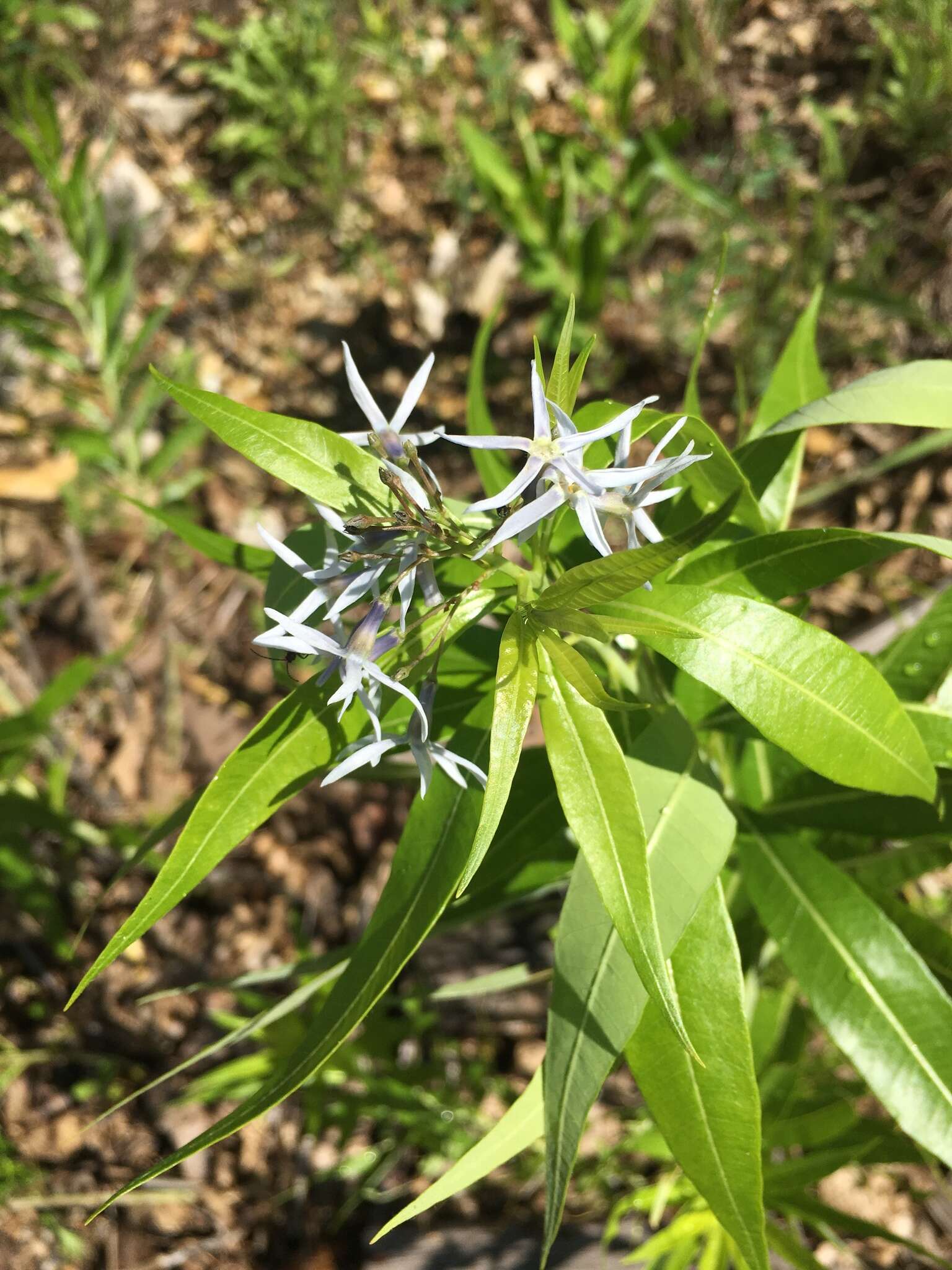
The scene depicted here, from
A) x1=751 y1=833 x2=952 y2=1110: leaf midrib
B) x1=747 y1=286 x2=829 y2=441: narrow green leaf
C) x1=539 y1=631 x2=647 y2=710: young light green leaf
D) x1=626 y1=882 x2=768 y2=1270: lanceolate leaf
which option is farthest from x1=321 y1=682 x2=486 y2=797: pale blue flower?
x1=747 y1=286 x2=829 y2=441: narrow green leaf

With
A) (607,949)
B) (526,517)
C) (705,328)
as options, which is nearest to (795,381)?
(705,328)

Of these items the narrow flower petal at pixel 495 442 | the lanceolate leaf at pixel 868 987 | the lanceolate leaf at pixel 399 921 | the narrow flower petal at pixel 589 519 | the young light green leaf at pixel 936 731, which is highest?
the narrow flower petal at pixel 495 442

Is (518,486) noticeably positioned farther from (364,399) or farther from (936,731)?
(936,731)

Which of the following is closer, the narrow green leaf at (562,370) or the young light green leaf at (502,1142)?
the narrow green leaf at (562,370)

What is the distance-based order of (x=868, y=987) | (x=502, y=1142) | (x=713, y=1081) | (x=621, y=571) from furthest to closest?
(x=868, y=987) < (x=502, y=1142) < (x=713, y=1081) < (x=621, y=571)

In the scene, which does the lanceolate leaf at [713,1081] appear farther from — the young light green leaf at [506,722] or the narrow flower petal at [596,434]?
the narrow flower petal at [596,434]

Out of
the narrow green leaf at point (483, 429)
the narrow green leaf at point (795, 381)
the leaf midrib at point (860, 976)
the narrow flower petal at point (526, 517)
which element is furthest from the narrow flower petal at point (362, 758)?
the narrow green leaf at point (795, 381)

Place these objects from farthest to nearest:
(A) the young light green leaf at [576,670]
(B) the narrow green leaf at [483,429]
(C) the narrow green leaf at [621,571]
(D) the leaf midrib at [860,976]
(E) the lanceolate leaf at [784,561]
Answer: (B) the narrow green leaf at [483,429] → (D) the leaf midrib at [860,976] → (E) the lanceolate leaf at [784,561] → (A) the young light green leaf at [576,670] → (C) the narrow green leaf at [621,571]
